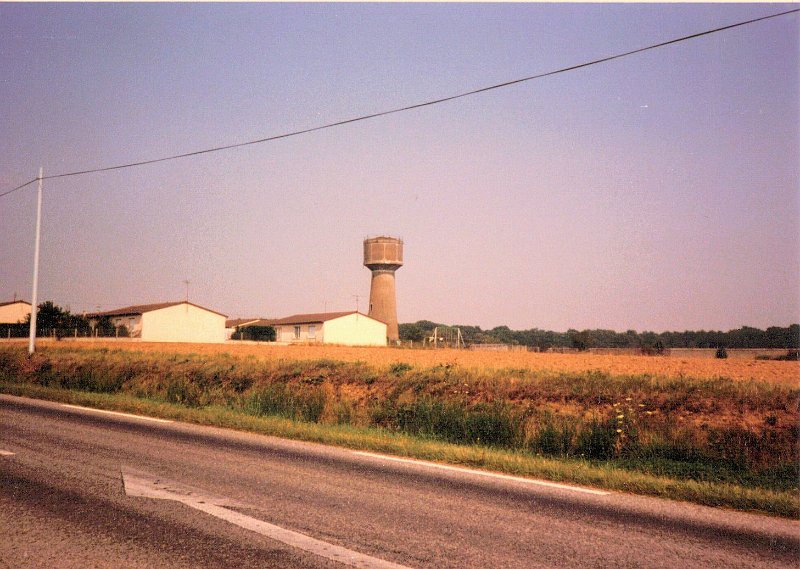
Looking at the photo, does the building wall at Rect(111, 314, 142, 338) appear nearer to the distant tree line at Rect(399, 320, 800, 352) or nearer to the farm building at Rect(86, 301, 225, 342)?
the farm building at Rect(86, 301, 225, 342)

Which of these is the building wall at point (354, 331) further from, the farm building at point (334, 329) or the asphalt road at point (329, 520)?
the asphalt road at point (329, 520)

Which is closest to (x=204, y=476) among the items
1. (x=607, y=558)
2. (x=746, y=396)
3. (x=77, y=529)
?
(x=77, y=529)

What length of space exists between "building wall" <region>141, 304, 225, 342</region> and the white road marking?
2682 inches

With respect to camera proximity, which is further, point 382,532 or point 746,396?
point 746,396

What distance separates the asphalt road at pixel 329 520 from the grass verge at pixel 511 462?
1.48 feet

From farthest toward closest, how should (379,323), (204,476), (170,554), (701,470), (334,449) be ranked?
(379,323) → (334,449) → (701,470) → (204,476) → (170,554)

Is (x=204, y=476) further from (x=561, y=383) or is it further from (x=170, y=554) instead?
(x=561, y=383)

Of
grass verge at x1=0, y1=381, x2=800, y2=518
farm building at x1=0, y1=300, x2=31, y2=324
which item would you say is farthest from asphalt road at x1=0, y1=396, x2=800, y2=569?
farm building at x1=0, y1=300, x2=31, y2=324

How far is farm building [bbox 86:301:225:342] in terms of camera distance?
2768 inches

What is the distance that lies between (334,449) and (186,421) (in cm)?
441

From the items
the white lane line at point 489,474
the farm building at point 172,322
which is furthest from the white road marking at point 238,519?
the farm building at point 172,322

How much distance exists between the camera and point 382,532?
496 centimetres

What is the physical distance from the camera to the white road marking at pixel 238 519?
170 inches

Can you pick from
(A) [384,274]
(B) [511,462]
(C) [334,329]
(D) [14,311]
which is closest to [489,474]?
(B) [511,462]
